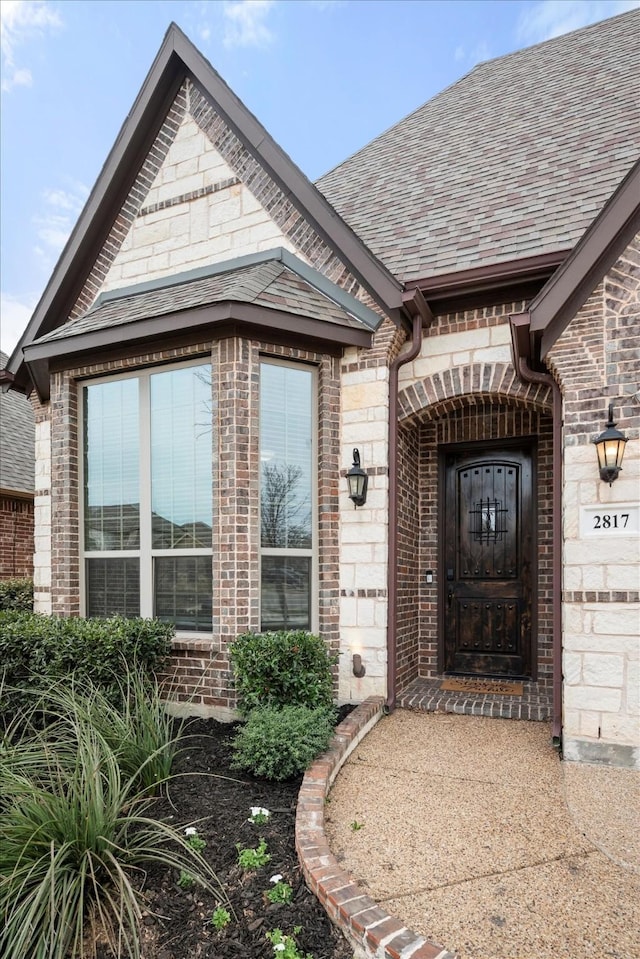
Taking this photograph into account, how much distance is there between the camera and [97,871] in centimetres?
273

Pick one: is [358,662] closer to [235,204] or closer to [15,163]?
[235,204]

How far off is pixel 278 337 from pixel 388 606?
2.54 meters

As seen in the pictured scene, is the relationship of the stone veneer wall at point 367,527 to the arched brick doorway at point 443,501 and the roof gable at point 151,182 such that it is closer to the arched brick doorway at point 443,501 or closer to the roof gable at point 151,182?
the arched brick doorway at point 443,501

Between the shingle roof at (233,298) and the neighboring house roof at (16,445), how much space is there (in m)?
6.49

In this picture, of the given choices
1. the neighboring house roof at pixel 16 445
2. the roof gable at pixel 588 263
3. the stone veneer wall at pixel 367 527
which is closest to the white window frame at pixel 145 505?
the stone veneer wall at pixel 367 527

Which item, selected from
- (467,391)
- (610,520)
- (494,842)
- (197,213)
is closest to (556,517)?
(610,520)

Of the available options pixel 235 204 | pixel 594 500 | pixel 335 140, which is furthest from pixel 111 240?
pixel 335 140

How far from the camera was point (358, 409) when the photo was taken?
211 inches

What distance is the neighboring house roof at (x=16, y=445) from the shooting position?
11406 mm

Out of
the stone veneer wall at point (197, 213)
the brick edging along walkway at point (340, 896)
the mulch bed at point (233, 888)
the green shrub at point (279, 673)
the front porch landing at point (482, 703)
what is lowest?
the front porch landing at point (482, 703)

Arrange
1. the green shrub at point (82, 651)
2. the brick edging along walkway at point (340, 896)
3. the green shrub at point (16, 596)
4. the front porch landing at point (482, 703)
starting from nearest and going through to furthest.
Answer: the brick edging along walkway at point (340, 896) → the green shrub at point (82, 651) → the front porch landing at point (482, 703) → the green shrub at point (16, 596)

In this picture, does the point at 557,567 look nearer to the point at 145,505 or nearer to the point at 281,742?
the point at 281,742

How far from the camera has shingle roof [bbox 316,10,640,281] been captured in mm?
5371

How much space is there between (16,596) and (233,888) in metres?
8.03
